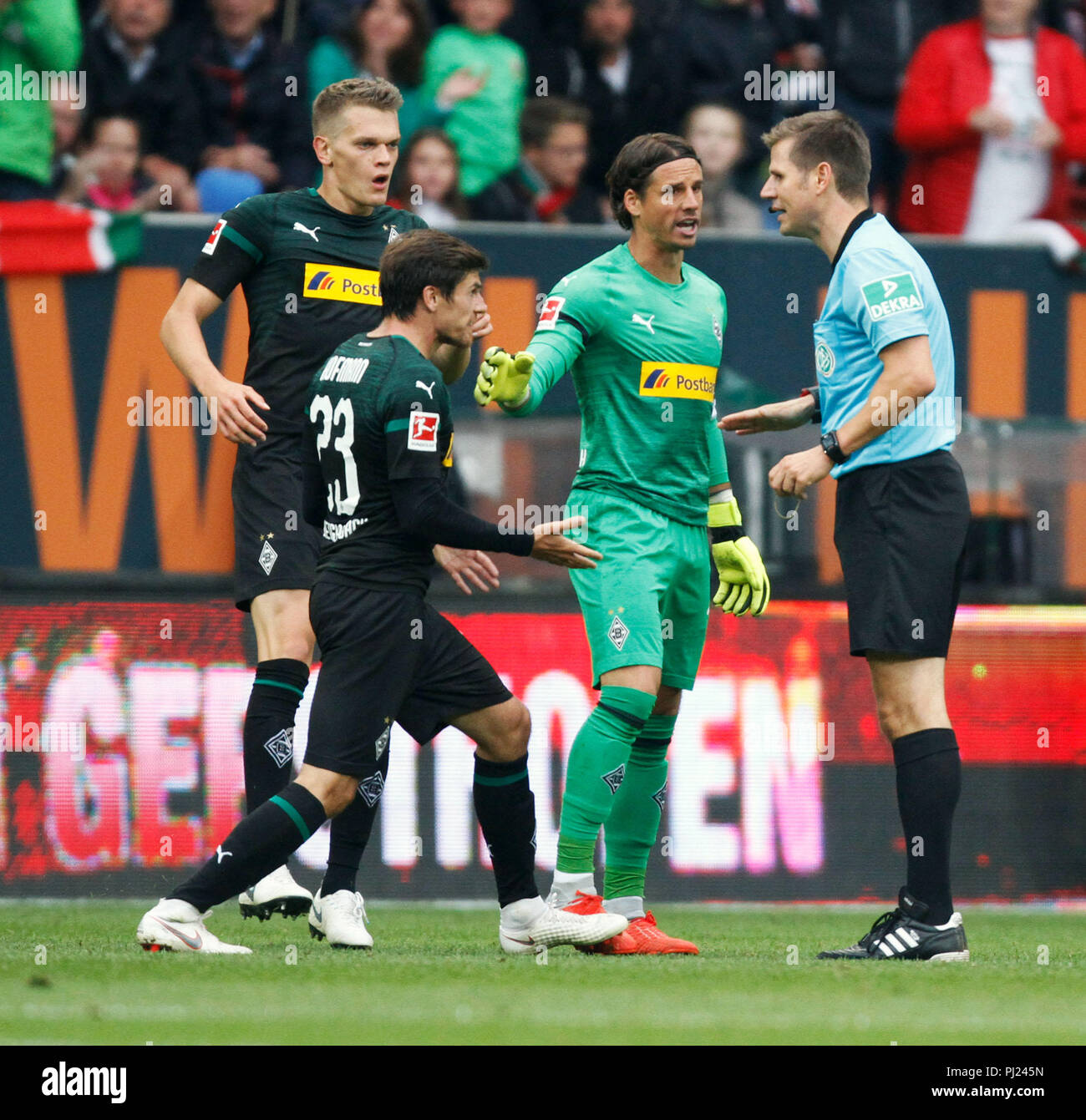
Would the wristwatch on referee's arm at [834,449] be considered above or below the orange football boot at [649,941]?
above

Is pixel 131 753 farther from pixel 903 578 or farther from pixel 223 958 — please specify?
pixel 903 578

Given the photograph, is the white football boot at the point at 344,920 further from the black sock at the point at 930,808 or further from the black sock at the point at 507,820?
the black sock at the point at 930,808

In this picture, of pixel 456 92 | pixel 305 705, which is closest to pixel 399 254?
pixel 305 705

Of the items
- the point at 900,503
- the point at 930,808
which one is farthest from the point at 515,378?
the point at 930,808

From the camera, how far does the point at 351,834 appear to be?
18.4 ft

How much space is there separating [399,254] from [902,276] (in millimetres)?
1304

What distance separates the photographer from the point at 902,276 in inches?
208

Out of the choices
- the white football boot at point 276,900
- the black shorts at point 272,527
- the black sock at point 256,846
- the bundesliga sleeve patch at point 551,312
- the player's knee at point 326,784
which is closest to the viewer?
the black sock at point 256,846

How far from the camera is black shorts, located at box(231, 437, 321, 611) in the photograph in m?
5.96

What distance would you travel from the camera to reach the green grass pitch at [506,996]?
387 cm

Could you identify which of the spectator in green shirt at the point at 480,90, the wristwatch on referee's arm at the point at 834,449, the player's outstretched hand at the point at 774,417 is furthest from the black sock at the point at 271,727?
the spectator in green shirt at the point at 480,90

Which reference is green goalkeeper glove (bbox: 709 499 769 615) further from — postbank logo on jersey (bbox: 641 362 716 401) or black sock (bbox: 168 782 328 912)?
black sock (bbox: 168 782 328 912)

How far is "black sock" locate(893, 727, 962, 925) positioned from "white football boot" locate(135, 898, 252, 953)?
179 cm

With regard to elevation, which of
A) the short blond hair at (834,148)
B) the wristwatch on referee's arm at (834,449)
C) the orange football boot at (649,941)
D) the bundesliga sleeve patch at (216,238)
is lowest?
the orange football boot at (649,941)
